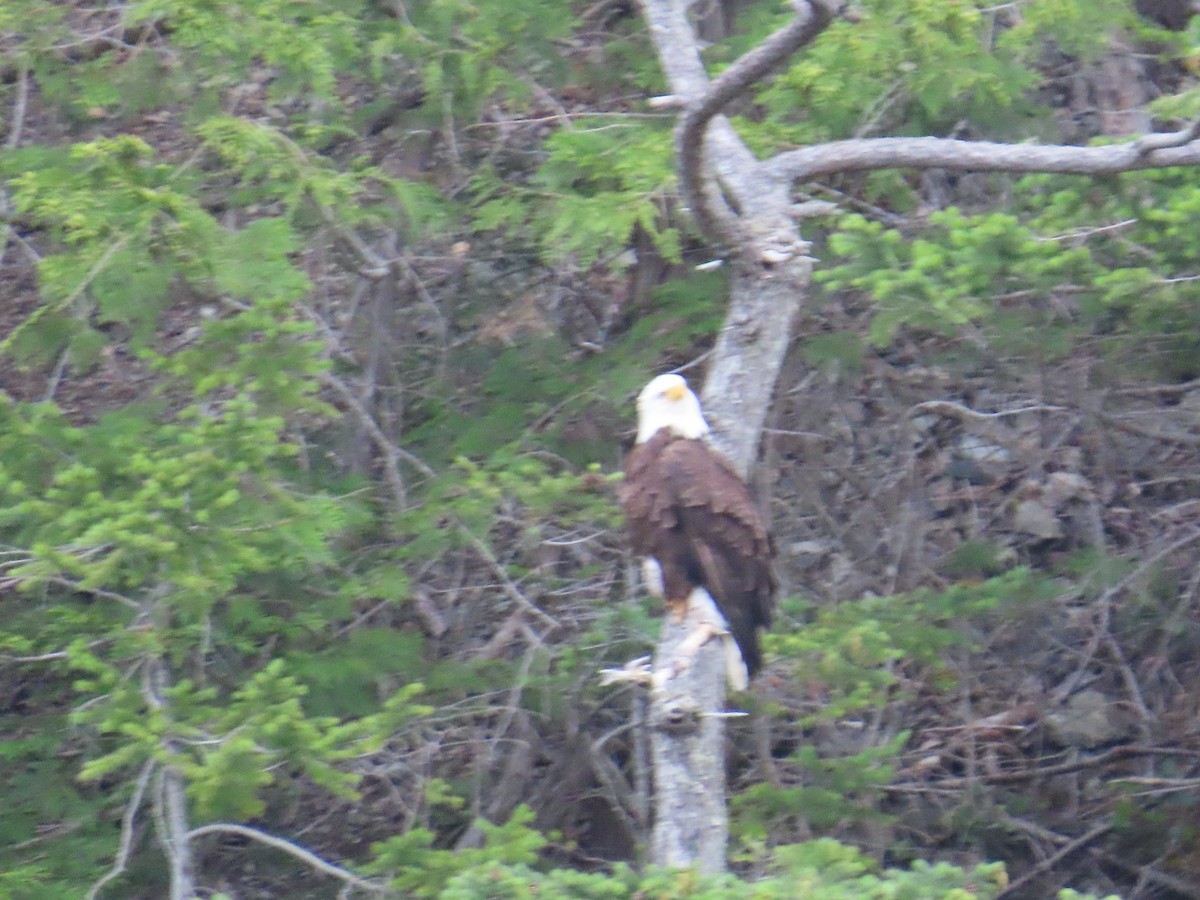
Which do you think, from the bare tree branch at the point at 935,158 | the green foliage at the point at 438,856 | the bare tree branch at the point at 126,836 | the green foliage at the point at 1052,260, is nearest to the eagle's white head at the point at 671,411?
the green foliage at the point at 1052,260

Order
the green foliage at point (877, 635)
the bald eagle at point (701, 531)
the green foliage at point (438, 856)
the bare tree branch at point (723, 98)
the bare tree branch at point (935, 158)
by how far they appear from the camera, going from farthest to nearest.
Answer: the green foliage at point (877, 635), the green foliage at point (438, 856), the bald eagle at point (701, 531), the bare tree branch at point (935, 158), the bare tree branch at point (723, 98)

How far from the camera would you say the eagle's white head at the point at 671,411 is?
4.86 m

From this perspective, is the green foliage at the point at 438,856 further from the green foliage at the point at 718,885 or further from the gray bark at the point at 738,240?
the green foliage at the point at 718,885

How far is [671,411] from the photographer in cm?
489

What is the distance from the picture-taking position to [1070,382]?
6.41m

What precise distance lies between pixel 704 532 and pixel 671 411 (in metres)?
0.45

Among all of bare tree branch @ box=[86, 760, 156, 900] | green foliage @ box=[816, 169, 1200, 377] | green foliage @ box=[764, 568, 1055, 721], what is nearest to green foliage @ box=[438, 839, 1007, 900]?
green foliage @ box=[764, 568, 1055, 721]

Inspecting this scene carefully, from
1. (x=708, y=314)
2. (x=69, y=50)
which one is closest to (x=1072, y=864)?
(x=708, y=314)

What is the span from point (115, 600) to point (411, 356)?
2.07 m

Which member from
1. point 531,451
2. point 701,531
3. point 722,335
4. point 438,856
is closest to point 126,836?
point 438,856

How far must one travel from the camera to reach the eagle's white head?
4859 mm

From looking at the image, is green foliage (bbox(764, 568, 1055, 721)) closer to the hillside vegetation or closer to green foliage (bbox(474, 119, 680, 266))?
the hillside vegetation

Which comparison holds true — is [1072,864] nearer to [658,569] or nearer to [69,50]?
[658,569]

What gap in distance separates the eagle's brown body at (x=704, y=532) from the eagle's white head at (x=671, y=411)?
74mm
